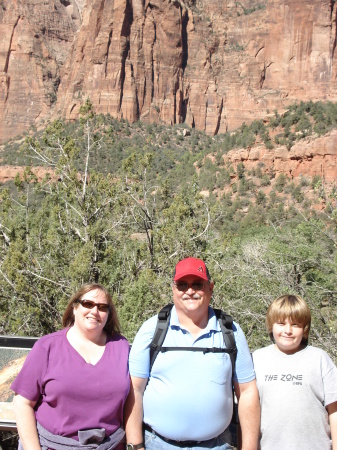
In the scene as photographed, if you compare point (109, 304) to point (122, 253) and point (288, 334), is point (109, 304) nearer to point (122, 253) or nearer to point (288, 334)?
point (288, 334)

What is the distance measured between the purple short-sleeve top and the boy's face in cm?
83

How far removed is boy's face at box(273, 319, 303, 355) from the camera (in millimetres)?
2419

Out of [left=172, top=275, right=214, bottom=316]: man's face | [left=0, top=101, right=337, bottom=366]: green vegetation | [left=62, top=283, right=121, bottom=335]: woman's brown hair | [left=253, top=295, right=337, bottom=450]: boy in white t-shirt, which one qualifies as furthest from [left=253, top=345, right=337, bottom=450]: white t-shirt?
Answer: [left=0, top=101, right=337, bottom=366]: green vegetation

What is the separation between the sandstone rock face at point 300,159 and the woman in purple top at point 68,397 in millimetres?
27291

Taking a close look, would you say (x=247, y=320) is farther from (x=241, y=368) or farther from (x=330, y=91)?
(x=330, y=91)

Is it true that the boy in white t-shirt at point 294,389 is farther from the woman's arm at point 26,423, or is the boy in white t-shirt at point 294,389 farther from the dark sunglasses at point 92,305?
the woman's arm at point 26,423

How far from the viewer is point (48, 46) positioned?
71750mm

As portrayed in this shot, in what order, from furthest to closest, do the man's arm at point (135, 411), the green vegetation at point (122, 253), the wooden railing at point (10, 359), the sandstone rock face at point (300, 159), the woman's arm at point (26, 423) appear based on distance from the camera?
1. the sandstone rock face at point (300, 159)
2. the green vegetation at point (122, 253)
3. the wooden railing at point (10, 359)
4. the man's arm at point (135, 411)
5. the woman's arm at point (26, 423)

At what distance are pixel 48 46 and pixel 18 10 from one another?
251 inches

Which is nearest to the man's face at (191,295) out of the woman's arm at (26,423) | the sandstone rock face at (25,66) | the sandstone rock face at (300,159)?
the woman's arm at (26,423)

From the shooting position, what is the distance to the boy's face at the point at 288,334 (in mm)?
2419

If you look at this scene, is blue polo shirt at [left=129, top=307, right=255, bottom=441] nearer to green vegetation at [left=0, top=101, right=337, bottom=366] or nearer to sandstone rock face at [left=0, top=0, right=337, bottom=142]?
green vegetation at [left=0, top=101, right=337, bottom=366]

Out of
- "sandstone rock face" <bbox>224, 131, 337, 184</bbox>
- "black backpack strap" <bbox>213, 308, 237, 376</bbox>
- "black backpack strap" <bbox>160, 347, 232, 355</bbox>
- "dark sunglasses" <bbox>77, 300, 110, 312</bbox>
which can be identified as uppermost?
"sandstone rock face" <bbox>224, 131, 337, 184</bbox>

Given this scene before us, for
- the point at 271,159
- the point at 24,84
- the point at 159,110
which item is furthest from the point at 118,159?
the point at 24,84
